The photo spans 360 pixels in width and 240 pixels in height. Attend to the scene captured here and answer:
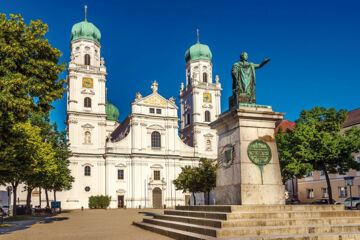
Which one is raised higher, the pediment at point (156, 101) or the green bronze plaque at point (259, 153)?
the pediment at point (156, 101)

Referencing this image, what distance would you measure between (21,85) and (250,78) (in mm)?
9569

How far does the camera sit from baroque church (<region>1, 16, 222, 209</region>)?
5612cm

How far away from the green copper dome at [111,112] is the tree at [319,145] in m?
53.9

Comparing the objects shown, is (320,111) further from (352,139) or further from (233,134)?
(233,134)

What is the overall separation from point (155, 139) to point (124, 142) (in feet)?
16.9

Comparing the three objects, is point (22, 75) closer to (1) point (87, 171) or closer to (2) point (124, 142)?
(1) point (87, 171)

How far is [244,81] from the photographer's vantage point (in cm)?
1506

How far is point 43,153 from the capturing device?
2919 cm

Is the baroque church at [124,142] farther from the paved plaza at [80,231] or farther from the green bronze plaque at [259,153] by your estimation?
the green bronze plaque at [259,153]

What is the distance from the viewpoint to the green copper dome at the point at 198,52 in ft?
230

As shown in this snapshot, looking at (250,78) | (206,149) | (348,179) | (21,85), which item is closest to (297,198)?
(206,149)

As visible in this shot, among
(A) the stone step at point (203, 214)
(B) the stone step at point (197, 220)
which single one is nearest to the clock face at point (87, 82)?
(A) the stone step at point (203, 214)

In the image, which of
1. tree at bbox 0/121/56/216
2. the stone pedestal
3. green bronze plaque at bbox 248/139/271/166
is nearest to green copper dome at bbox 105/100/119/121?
tree at bbox 0/121/56/216

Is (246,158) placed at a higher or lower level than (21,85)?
lower
